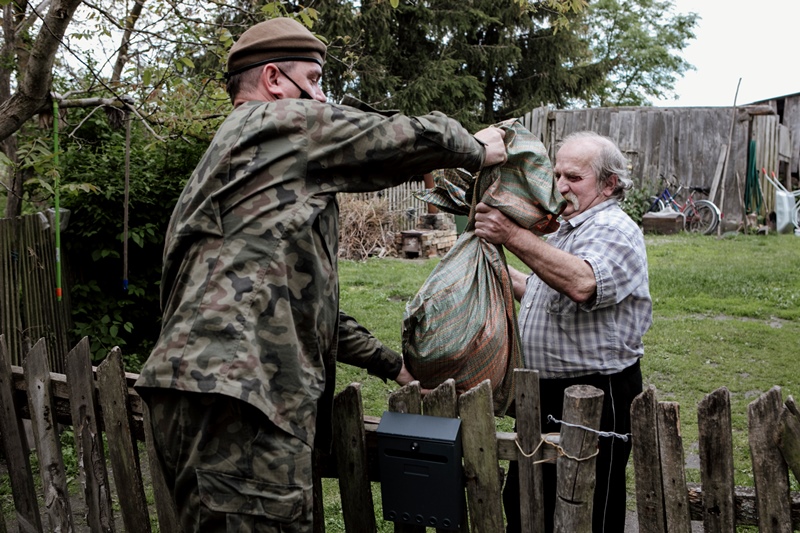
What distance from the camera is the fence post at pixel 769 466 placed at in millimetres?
2227

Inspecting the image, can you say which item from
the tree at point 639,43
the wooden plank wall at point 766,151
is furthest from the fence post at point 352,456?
the tree at point 639,43

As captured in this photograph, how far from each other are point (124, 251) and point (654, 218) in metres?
12.3

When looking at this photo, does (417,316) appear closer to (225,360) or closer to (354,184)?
(354,184)

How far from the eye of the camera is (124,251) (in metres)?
5.25

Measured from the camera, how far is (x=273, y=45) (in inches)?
82.0

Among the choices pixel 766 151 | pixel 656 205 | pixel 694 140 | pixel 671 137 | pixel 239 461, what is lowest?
pixel 239 461

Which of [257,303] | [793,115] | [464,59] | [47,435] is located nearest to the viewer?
[257,303]

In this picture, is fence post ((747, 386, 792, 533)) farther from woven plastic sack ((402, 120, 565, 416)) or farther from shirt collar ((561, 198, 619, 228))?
shirt collar ((561, 198, 619, 228))

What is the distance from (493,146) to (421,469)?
1092 mm

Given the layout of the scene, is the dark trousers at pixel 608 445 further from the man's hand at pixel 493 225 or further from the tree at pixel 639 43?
the tree at pixel 639 43

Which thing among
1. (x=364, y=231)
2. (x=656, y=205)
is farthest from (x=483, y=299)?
(x=656, y=205)

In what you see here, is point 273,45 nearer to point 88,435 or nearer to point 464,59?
point 88,435

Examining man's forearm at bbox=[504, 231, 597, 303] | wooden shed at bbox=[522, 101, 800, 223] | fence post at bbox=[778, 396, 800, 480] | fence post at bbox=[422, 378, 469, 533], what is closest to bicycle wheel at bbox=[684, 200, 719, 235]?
wooden shed at bbox=[522, 101, 800, 223]

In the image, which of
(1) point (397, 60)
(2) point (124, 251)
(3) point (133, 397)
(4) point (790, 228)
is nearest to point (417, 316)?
(3) point (133, 397)
